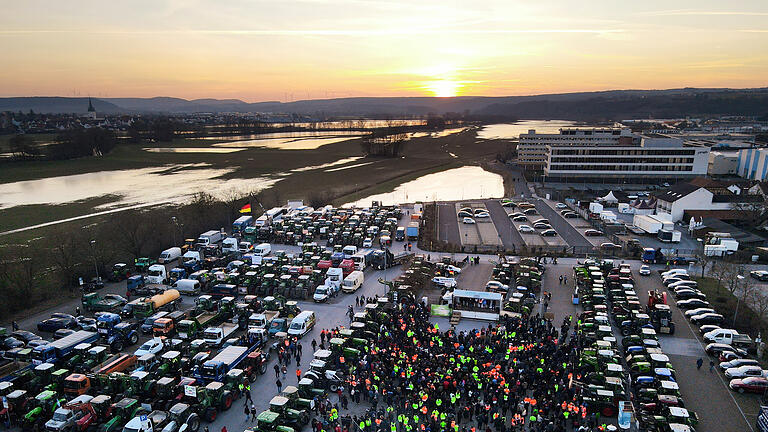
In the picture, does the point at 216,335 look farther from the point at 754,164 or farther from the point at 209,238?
the point at 754,164

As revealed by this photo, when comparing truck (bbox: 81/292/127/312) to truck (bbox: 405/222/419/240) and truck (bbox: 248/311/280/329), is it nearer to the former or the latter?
truck (bbox: 248/311/280/329)

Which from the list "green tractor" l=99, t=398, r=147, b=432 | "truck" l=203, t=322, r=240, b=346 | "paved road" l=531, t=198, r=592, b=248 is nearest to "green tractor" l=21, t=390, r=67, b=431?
"green tractor" l=99, t=398, r=147, b=432

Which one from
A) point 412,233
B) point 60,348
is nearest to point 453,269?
point 412,233

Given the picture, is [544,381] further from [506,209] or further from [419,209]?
[506,209]

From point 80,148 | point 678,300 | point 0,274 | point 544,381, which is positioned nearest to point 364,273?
point 544,381

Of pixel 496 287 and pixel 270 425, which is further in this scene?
pixel 496 287

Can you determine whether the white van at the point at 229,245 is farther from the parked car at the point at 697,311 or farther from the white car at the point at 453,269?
the parked car at the point at 697,311
